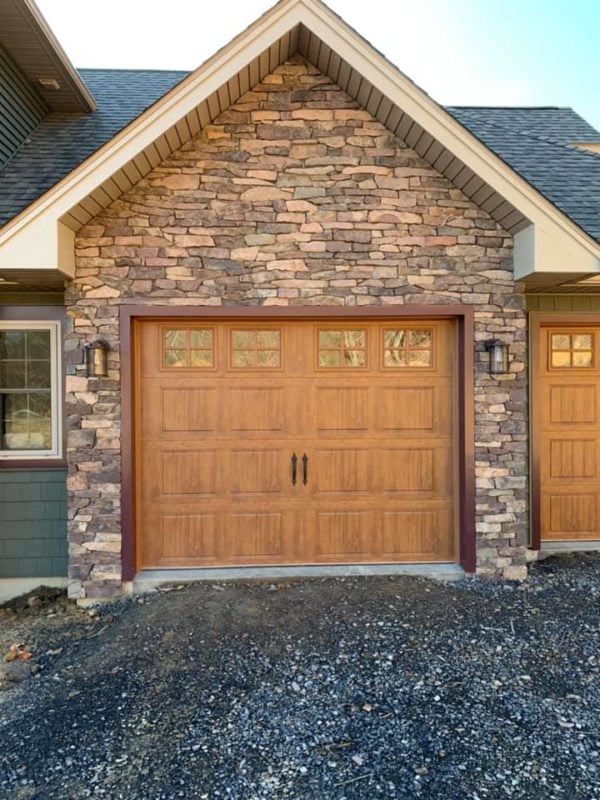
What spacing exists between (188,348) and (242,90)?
2.32m

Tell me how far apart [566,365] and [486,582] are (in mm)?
2505

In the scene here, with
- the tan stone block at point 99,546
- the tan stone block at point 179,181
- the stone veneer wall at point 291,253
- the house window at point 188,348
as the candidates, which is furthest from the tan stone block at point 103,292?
the tan stone block at point 99,546

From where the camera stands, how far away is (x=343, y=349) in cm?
468

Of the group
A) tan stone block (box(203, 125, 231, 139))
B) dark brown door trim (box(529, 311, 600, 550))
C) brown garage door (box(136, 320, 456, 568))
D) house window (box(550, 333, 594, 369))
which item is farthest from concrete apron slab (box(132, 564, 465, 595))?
tan stone block (box(203, 125, 231, 139))

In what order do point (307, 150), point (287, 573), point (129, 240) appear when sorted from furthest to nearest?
point (287, 573), point (307, 150), point (129, 240)

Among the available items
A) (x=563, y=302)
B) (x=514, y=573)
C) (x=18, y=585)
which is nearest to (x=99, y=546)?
(x=18, y=585)

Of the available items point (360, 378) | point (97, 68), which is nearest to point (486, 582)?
point (360, 378)

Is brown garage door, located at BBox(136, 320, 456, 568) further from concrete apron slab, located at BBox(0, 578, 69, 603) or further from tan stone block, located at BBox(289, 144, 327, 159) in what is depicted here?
tan stone block, located at BBox(289, 144, 327, 159)

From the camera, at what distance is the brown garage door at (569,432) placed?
17.4 feet

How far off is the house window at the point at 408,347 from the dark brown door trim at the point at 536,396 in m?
1.26

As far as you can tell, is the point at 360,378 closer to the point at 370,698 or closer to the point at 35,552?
the point at 370,698

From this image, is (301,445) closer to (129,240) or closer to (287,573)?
(287,573)

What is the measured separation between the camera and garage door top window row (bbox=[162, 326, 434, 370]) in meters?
4.60

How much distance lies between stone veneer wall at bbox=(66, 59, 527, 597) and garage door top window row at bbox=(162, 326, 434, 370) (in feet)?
1.10
